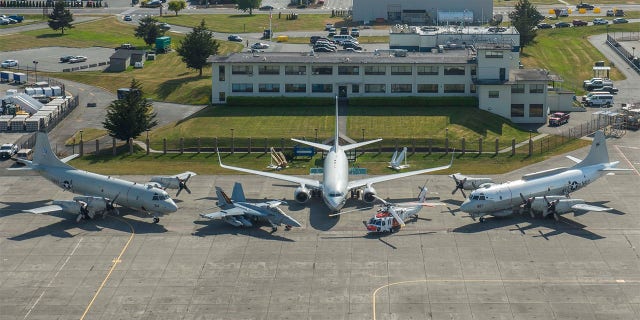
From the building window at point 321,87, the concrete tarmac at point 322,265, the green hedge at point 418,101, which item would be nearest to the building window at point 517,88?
the green hedge at point 418,101

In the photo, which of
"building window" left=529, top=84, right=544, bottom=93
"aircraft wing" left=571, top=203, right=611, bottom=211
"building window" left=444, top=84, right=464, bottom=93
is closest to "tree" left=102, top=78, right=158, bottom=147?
"building window" left=444, top=84, right=464, bottom=93

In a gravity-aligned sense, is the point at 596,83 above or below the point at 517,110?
above

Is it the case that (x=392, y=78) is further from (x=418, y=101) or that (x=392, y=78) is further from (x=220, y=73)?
(x=220, y=73)

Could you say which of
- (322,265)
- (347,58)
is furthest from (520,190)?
(347,58)

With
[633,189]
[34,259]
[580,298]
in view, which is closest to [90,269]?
[34,259]

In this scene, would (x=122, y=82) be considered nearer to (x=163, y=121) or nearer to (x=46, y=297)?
(x=163, y=121)

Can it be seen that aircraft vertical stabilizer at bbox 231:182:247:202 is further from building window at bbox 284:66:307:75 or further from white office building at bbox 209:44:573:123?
building window at bbox 284:66:307:75
